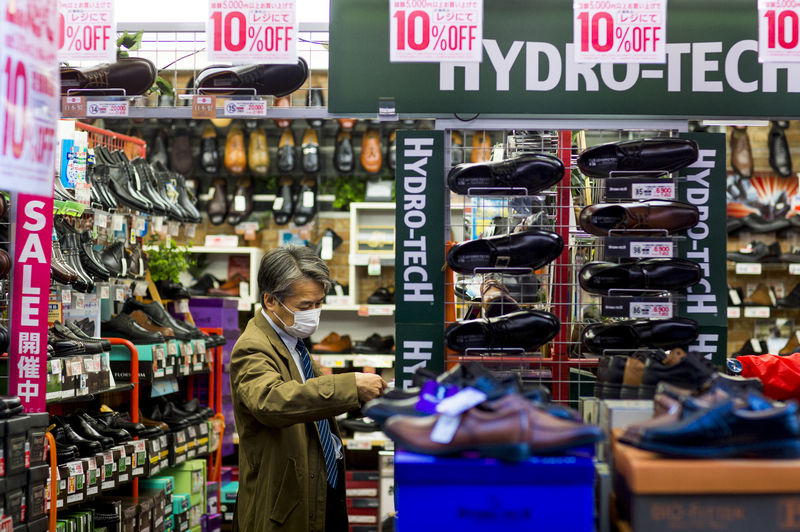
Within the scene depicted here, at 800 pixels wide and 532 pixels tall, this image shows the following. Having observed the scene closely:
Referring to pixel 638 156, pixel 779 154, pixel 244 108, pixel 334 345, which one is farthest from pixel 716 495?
pixel 779 154

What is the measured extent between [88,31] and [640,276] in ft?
7.61

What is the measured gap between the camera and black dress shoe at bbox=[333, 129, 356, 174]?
298 inches

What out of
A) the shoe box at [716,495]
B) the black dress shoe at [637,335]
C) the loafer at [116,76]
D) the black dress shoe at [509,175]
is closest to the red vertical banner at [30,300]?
the loafer at [116,76]

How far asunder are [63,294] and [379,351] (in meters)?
3.27

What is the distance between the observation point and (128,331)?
15.9ft

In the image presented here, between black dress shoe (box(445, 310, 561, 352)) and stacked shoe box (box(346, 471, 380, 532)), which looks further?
stacked shoe box (box(346, 471, 380, 532))

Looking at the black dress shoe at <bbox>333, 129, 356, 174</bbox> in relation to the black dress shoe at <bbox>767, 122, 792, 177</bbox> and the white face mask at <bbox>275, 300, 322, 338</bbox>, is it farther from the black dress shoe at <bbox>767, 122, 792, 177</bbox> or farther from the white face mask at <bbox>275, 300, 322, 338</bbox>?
the white face mask at <bbox>275, 300, 322, 338</bbox>

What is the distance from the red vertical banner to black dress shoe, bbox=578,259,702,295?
2.04 m

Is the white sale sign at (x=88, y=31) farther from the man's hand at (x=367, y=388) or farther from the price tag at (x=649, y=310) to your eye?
the price tag at (x=649, y=310)

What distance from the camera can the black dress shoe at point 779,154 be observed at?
24.6 ft

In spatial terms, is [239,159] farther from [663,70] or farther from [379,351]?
[663,70]

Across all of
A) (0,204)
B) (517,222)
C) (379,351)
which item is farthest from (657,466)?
(379,351)

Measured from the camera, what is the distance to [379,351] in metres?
→ 7.14

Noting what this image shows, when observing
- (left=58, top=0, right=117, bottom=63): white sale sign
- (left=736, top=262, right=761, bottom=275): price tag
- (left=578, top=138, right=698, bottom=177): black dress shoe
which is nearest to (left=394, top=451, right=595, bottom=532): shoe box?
(left=578, top=138, right=698, bottom=177): black dress shoe
